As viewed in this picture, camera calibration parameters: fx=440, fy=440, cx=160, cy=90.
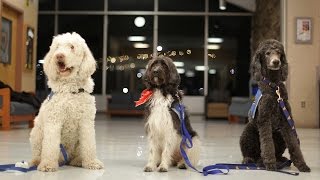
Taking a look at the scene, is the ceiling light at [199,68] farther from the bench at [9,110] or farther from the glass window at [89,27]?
the bench at [9,110]

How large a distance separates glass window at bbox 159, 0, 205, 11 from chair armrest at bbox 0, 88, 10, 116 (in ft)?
30.0

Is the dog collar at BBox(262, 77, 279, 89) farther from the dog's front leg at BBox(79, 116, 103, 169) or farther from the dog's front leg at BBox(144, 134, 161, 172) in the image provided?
the dog's front leg at BBox(79, 116, 103, 169)

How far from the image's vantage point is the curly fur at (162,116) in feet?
10.8

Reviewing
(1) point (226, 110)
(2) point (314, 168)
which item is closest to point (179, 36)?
(1) point (226, 110)

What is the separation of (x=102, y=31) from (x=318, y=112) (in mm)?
8624

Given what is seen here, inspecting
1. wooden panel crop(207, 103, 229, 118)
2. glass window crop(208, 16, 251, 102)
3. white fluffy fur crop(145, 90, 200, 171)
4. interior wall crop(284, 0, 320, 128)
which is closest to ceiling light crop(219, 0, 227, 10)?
glass window crop(208, 16, 251, 102)

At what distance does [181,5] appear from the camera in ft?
50.7

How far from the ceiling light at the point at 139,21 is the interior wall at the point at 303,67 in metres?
7.09

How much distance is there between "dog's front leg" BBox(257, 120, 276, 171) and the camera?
3.41 m

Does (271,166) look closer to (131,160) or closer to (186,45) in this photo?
(131,160)

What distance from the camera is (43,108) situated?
322 cm

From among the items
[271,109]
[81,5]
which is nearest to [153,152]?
[271,109]

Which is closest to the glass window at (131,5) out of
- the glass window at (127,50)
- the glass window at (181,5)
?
the glass window at (127,50)

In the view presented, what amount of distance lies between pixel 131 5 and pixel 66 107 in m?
12.7
